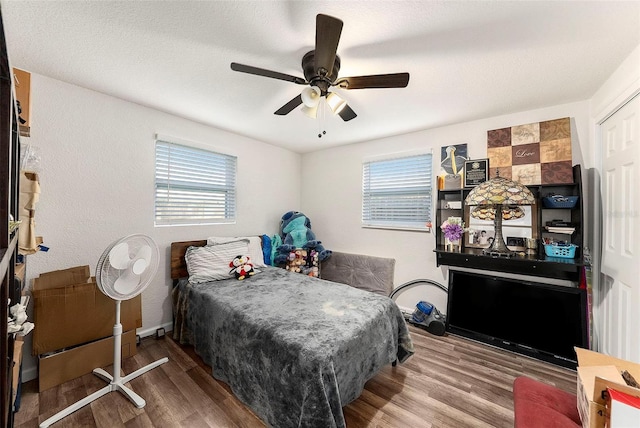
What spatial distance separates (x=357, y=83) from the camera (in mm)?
1613

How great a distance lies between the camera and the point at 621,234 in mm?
1776

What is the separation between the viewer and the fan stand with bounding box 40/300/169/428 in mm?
1554

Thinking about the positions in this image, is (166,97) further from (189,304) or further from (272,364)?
(272,364)

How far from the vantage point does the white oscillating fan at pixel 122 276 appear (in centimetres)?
163

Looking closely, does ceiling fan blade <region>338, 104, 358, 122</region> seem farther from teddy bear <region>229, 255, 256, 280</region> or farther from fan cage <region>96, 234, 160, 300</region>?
teddy bear <region>229, 255, 256, 280</region>

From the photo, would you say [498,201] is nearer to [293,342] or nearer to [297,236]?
[293,342]

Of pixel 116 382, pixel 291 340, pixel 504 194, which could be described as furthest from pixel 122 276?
pixel 504 194

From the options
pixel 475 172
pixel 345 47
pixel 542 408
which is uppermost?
pixel 345 47

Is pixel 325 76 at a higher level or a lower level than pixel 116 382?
higher

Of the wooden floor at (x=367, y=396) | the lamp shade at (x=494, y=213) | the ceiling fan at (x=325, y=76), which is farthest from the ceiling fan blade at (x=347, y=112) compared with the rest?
the wooden floor at (x=367, y=396)

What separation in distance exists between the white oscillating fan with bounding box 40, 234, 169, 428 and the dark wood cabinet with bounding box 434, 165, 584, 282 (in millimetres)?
2743

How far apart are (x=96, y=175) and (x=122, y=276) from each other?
112 cm

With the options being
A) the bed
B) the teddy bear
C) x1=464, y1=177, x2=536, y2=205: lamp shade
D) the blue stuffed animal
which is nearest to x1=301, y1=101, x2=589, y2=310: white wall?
the blue stuffed animal

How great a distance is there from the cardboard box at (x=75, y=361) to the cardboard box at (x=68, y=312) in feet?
0.17
